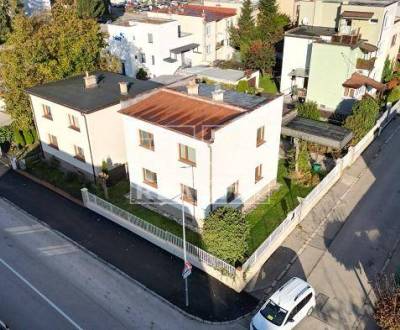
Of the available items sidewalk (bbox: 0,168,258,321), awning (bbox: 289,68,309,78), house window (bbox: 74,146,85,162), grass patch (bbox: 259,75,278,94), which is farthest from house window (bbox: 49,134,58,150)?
awning (bbox: 289,68,309,78)

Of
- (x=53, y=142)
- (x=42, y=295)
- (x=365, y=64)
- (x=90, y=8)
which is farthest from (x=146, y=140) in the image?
(x=90, y=8)

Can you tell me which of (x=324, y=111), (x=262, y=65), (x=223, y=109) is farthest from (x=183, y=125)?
(x=262, y=65)

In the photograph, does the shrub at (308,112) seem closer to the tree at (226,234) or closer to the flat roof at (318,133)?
the flat roof at (318,133)

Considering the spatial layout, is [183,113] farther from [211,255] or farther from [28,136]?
[28,136]

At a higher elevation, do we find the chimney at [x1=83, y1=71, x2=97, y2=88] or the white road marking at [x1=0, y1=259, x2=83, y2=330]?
the chimney at [x1=83, y1=71, x2=97, y2=88]

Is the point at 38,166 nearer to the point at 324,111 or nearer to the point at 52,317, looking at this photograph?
the point at 52,317

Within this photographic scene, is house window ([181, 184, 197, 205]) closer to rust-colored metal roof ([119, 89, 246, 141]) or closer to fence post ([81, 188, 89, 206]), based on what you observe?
rust-colored metal roof ([119, 89, 246, 141])
